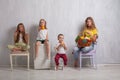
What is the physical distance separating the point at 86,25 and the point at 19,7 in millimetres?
1486

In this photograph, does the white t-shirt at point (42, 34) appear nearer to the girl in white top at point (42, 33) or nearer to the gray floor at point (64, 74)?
the girl in white top at point (42, 33)

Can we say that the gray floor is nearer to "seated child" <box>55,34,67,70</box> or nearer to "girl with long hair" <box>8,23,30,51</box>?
"seated child" <box>55,34,67,70</box>

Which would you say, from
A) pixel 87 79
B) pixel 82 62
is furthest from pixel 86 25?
pixel 87 79

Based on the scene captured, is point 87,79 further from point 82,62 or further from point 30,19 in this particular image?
point 30,19

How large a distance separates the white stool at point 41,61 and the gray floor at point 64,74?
165mm

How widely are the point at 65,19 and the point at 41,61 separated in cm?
109

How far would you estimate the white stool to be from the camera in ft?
17.9

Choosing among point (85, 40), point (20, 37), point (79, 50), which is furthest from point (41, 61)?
point (85, 40)

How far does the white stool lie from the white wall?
0.47 meters

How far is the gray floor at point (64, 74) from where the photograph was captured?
4594 millimetres

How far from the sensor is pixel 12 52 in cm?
539

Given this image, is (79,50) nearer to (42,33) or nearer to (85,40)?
(85,40)

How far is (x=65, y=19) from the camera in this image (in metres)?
5.87

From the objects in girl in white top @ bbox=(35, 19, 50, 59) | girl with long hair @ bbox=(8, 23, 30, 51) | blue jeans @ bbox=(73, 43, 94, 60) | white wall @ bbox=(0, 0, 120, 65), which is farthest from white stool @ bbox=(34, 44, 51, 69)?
blue jeans @ bbox=(73, 43, 94, 60)
